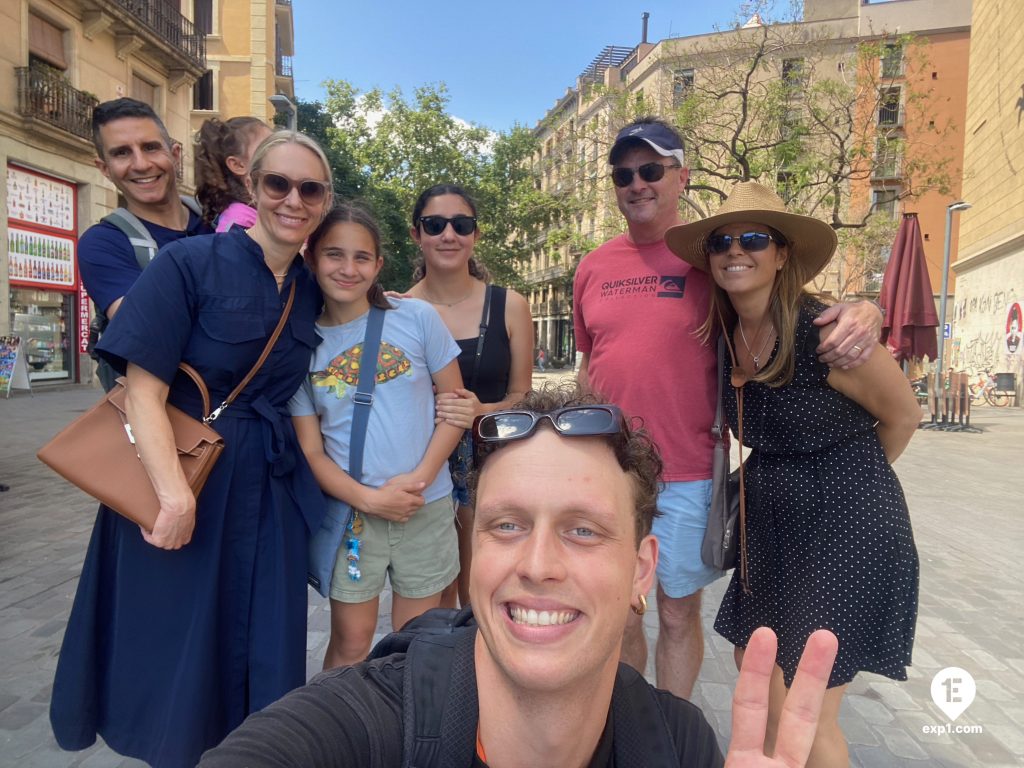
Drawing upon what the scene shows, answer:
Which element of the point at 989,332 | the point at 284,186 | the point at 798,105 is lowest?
the point at 284,186

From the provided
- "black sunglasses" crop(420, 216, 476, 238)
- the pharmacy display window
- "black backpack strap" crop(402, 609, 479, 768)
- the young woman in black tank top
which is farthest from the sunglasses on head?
the pharmacy display window

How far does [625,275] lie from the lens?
9.36ft

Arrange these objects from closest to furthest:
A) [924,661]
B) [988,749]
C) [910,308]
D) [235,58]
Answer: [988,749] → [924,661] → [910,308] → [235,58]

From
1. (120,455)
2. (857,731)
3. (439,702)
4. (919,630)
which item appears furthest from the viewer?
(919,630)

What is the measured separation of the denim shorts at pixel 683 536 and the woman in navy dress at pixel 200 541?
1.37 metres

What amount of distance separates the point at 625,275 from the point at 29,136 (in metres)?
17.8

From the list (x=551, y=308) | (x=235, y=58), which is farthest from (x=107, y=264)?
(x=551, y=308)

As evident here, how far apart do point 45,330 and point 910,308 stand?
1836 centimetres

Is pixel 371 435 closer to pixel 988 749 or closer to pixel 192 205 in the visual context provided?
pixel 192 205

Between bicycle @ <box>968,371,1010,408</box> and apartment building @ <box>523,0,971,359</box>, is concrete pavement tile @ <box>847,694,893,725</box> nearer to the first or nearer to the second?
apartment building @ <box>523,0,971,359</box>

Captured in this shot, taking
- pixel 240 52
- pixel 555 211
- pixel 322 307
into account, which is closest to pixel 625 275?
pixel 322 307

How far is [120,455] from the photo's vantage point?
1.98 m

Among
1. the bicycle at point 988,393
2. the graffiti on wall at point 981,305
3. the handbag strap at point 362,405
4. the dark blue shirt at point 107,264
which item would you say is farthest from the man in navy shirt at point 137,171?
the graffiti on wall at point 981,305

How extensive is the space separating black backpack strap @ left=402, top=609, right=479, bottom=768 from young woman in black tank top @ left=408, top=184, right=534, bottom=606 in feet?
5.48
